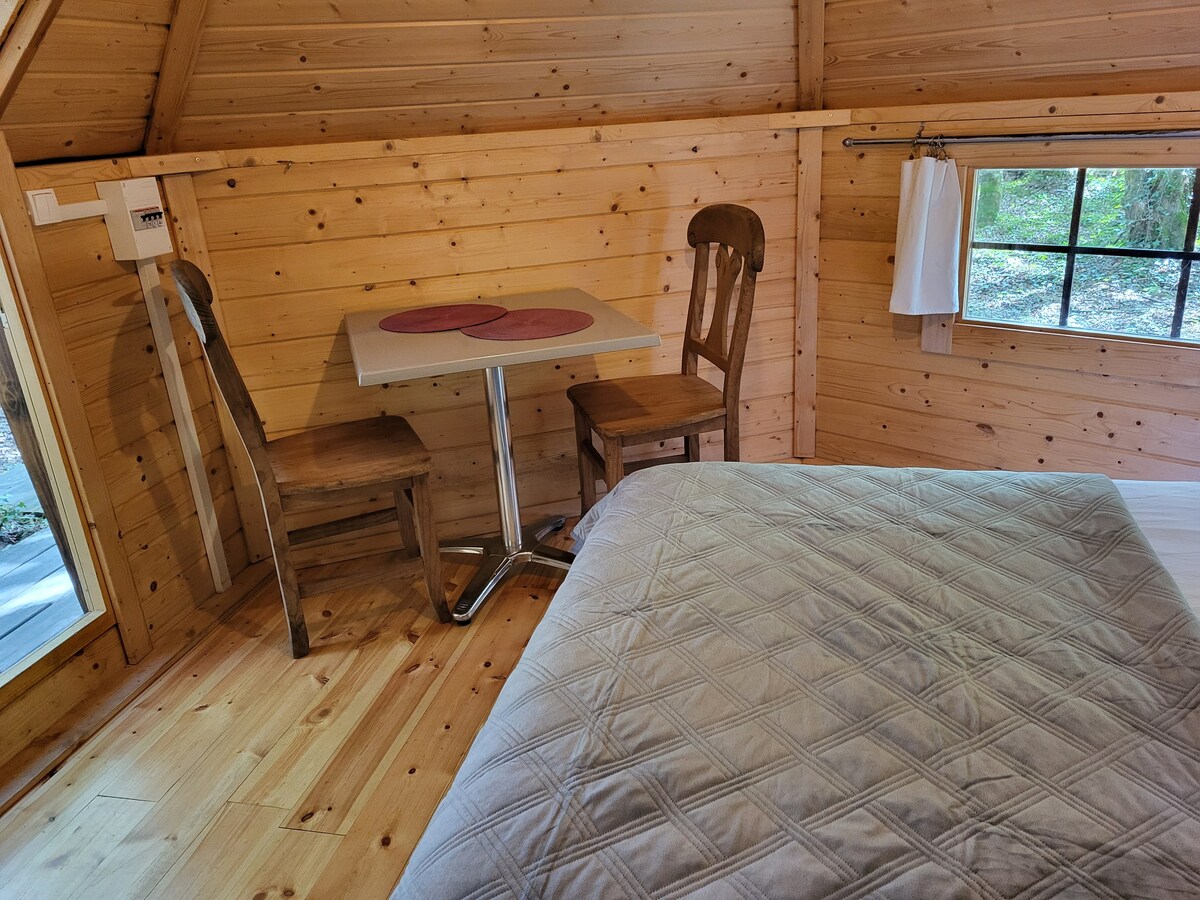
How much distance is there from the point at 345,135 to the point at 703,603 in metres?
1.97

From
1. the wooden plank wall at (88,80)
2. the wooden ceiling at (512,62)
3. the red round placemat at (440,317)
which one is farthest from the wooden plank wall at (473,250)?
the wooden plank wall at (88,80)

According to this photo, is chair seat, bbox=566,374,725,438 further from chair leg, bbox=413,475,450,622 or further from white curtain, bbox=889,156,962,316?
white curtain, bbox=889,156,962,316

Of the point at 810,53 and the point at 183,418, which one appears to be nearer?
the point at 183,418

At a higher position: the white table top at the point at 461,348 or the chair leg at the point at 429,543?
the white table top at the point at 461,348

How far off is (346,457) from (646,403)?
2.84 ft

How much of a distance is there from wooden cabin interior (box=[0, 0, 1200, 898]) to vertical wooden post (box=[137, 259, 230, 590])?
1 centimetres

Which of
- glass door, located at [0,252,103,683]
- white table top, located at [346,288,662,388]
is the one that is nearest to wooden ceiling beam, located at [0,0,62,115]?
glass door, located at [0,252,103,683]

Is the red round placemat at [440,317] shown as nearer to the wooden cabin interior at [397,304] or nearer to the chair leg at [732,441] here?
the wooden cabin interior at [397,304]

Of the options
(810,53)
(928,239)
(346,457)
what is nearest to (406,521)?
(346,457)

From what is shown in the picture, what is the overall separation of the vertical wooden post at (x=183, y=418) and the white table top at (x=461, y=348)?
546 millimetres

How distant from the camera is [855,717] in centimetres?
115

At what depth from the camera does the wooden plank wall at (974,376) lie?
263cm

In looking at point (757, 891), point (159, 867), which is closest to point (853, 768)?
point (757, 891)

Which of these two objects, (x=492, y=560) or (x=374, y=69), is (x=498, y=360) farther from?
(x=374, y=69)
